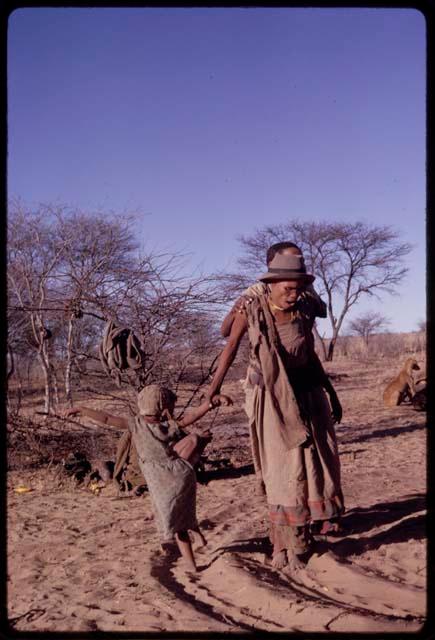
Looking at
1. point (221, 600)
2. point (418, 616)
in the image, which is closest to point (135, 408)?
point (221, 600)

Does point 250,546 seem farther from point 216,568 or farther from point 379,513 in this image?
point 379,513

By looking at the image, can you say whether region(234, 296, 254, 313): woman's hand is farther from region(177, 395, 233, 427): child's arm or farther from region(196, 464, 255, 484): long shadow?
region(196, 464, 255, 484): long shadow

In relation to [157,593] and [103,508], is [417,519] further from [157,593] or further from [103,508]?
[103,508]

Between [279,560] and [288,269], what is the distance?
5.51 feet

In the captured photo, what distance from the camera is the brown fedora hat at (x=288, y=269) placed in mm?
3482

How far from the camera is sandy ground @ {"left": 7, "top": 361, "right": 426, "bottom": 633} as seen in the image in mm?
2887

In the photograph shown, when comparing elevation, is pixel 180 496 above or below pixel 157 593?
above

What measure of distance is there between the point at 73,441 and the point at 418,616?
17.8ft

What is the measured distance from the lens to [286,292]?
140 inches

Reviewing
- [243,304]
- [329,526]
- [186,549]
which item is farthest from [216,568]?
[243,304]

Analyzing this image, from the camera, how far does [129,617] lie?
2936 mm

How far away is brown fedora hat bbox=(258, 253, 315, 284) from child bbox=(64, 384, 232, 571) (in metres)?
0.76

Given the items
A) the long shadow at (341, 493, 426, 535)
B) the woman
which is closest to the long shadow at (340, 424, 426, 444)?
the long shadow at (341, 493, 426, 535)

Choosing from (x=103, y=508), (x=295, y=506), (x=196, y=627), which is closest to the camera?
(x=196, y=627)
